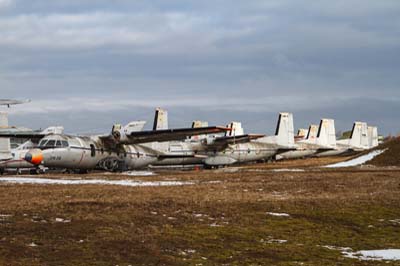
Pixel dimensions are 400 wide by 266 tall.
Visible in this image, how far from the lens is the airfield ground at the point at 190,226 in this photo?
431 inches

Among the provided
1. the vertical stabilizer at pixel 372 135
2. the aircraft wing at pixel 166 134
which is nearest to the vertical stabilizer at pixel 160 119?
the aircraft wing at pixel 166 134

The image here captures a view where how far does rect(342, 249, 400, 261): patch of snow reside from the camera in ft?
39.0

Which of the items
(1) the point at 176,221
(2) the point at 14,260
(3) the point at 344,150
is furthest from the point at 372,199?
(3) the point at 344,150

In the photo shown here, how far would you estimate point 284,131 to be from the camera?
7419 centimetres

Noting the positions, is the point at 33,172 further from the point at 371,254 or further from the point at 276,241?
the point at 371,254

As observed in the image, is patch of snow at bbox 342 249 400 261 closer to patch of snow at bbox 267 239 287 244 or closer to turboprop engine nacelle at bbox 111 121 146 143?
patch of snow at bbox 267 239 287 244

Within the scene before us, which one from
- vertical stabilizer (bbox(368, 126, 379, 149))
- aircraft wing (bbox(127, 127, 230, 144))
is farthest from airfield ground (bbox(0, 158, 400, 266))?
vertical stabilizer (bbox(368, 126, 379, 149))

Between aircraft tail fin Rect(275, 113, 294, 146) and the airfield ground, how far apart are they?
169 ft

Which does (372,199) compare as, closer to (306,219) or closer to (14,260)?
(306,219)

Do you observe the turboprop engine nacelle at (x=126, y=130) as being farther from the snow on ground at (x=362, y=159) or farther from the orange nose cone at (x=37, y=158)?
the snow on ground at (x=362, y=159)

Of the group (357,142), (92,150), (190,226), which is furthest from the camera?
(357,142)

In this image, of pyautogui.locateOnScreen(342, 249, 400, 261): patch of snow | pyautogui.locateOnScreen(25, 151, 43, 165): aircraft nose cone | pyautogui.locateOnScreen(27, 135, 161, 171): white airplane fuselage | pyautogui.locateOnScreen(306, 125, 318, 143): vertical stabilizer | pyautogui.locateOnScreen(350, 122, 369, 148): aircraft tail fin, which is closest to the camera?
pyautogui.locateOnScreen(342, 249, 400, 261): patch of snow

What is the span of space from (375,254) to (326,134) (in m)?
77.1

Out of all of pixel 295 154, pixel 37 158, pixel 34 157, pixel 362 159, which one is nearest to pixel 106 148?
pixel 37 158
